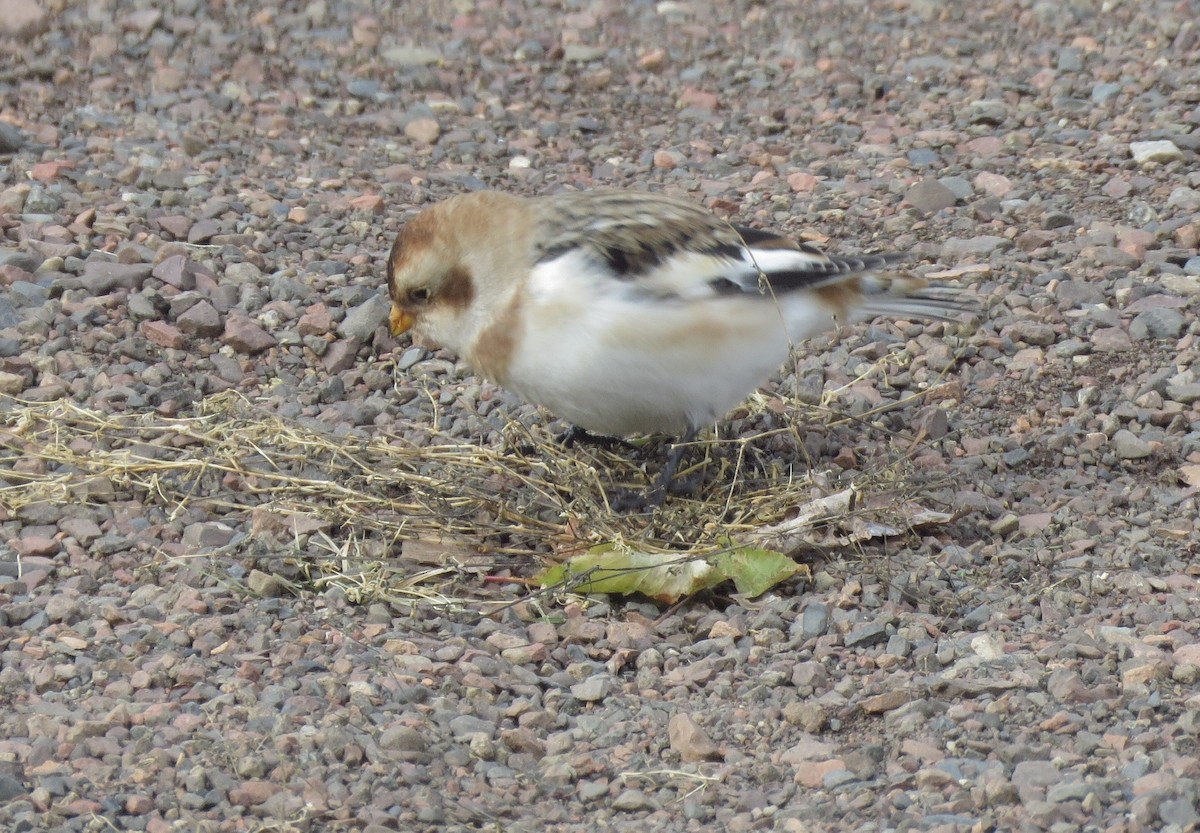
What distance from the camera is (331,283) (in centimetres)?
560

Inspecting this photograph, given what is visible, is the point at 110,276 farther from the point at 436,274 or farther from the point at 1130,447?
the point at 1130,447

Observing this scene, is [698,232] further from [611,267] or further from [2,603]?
[2,603]

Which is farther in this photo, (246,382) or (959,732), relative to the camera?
(246,382)

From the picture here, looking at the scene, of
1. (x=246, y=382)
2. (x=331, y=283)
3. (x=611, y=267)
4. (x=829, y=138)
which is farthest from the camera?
(x=829, y=138)

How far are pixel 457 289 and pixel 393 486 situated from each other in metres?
0.60

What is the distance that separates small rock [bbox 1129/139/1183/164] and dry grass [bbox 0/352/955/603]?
2.08 metres

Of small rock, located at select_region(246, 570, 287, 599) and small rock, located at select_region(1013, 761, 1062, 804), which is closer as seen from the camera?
small rock, located at select_region(1013, 761, 1062, 804)

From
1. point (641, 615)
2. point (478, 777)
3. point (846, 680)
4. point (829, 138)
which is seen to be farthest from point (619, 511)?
point (829, 138)

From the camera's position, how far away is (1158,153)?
6156mm

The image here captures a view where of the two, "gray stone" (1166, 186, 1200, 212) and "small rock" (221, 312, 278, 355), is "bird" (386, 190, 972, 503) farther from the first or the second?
"gray stone" (1166, 186, 1200, 212)

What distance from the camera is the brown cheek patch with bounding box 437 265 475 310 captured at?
433 cm

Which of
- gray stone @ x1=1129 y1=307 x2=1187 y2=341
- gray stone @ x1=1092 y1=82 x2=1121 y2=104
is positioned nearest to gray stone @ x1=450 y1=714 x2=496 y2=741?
gray stone @ x1=1129 y1=307 x2=1187 y2=341

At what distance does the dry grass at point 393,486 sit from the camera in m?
4.23

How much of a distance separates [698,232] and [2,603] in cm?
196
